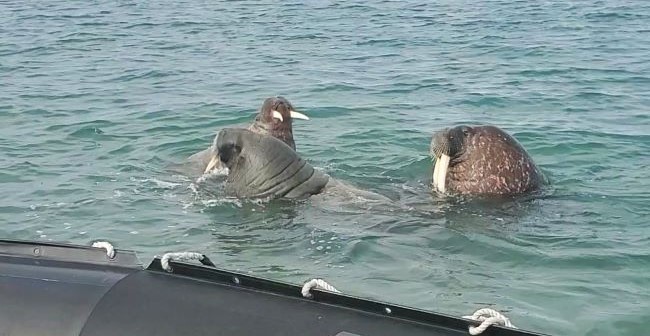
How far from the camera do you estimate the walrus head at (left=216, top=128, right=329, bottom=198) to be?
28.1 feet

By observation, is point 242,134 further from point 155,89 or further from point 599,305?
point 155,89

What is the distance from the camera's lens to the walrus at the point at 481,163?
8570 millimetres

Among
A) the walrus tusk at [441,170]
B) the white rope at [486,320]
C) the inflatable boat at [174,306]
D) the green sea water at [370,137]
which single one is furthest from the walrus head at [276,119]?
the white rope at [486,320]

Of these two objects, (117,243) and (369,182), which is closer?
(117,243)

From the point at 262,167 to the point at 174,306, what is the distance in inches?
201

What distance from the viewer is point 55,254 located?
3.98 m

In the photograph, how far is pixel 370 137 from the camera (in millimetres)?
11750

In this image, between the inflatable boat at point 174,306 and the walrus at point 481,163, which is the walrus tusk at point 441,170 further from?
the inflatable boat at point 174,306

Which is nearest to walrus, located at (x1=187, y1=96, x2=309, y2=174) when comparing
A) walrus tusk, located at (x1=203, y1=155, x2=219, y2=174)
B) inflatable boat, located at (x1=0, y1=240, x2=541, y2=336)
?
walrus tusk, located at (x1=203, y1=155, x2=219, y2=174)

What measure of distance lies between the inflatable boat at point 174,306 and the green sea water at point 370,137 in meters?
2.59

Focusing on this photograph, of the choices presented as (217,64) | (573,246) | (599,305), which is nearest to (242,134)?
(573,246)

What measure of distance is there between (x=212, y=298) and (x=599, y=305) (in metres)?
3.32

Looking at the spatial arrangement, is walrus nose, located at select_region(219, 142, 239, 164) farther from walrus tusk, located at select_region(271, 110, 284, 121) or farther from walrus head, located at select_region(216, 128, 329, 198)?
walrus tusk, located at select_region(271, 110, 284, 121)

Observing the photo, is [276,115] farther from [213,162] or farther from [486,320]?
[486,320]
